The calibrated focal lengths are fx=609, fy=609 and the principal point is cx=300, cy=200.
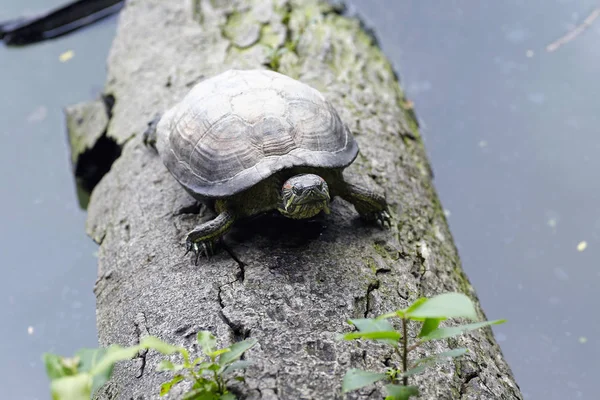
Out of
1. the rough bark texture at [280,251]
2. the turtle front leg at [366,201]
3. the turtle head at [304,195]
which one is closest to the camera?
the rough bark texture at [280,251]

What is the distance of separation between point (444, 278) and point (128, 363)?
1.45 meters

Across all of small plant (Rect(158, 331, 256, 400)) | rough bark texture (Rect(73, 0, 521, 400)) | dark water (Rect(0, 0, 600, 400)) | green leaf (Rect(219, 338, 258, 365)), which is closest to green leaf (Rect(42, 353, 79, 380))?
small plant (Rect(158, 331, 256, 400))

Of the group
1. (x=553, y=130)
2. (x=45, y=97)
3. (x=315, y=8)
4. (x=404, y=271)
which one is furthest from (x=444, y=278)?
(x=45, y=97)

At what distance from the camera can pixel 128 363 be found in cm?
234

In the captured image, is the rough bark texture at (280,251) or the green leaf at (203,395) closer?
the green leaf at (203,395)

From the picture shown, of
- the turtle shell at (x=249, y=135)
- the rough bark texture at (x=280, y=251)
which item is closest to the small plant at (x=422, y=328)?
the rough bark texture at (x=280, y=251)

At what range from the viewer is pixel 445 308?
1.53m

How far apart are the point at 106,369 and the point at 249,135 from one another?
1.31 metres

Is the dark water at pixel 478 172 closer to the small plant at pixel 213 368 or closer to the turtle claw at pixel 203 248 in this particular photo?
the turtle claw at pixel 203 248

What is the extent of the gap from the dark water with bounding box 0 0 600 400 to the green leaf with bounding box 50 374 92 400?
2.06 m

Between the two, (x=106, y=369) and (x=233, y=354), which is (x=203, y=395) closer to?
(x=233, y=354)

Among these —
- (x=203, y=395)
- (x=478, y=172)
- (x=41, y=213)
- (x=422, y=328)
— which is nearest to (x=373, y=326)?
(x=422, y=328)

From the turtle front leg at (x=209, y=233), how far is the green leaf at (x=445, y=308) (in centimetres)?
123

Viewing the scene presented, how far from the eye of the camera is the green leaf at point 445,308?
1506 millimetres
